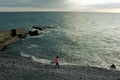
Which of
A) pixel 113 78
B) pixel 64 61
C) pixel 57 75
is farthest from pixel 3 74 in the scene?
pixel 64 61

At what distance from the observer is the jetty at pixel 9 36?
43719 millimetres

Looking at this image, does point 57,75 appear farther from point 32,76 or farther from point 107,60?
point 107,60

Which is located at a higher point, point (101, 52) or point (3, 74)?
point (3, 74)

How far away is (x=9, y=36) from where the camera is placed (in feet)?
164

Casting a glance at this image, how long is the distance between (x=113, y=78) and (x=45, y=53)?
61.8 feet

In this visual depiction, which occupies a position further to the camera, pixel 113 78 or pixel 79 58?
pixel 79 58

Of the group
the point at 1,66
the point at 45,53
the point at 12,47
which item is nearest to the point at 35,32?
the point at 12,47

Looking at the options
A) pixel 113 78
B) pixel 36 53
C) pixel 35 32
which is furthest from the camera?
pixel 35 32

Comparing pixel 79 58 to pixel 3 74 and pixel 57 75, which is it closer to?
pixel 57 75

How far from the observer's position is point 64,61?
33.3m

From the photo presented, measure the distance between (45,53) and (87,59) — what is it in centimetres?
879

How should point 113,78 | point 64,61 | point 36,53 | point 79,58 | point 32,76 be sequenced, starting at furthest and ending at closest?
1. point 36,53
2. point 79,58
3. point 64,61
4. point 113,78
5. point 32,76

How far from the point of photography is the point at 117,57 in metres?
37.2

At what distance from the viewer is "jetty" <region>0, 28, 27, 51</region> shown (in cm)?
4372
